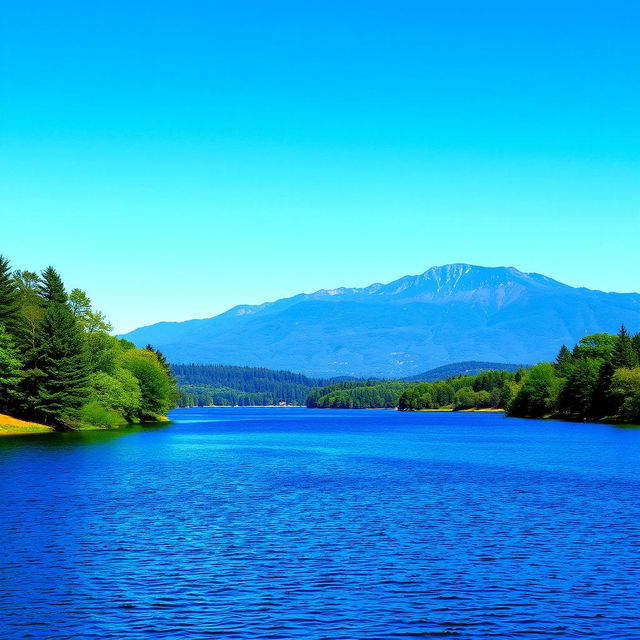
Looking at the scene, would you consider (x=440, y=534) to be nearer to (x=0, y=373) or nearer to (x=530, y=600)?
(x=530, y=600)

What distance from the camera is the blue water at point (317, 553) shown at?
78.8ft

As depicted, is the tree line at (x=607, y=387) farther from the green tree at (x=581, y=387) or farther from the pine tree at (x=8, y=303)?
the pine tree at (x=8, y=303)

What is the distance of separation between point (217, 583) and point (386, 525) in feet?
47.0

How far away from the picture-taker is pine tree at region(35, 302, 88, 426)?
113188 millimetres

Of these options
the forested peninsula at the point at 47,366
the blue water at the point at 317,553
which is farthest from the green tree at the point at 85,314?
the blue water at the point at 317,553

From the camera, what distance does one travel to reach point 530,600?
2639 centimetres

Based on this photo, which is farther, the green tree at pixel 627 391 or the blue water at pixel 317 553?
the green tree at pixel 627 391

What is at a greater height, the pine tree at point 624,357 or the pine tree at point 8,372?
the pine tree at point 624,357

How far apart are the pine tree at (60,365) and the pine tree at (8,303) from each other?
167 inches

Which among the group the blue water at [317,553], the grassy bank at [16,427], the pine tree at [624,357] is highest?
the pine tree at [624,357]

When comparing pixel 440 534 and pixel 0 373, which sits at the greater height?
pixel 0 373

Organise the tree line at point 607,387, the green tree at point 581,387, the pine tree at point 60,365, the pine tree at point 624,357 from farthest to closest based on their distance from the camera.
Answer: the green tree at point 581,387, the pine tree at point 624,357, the tree line at point 607,387, the pine tree at point 60,365

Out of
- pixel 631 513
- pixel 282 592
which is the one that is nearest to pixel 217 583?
pixel 282 592

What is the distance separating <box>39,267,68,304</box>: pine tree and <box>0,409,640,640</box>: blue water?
6653 centimetres
